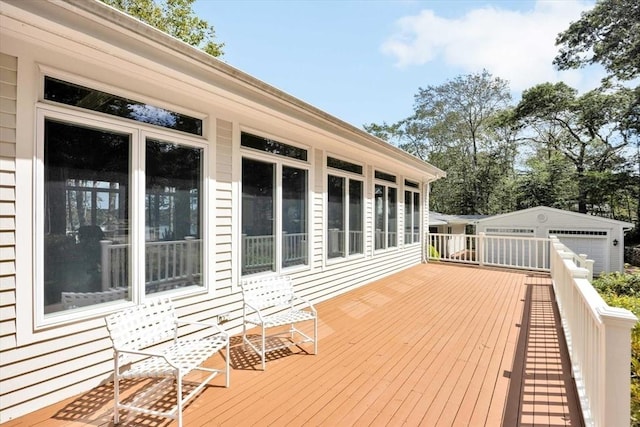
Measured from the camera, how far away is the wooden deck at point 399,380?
8.01ft

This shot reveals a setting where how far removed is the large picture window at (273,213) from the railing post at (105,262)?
152cm

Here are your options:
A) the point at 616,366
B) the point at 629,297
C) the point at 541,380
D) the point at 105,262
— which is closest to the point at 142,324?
the point at 105,262

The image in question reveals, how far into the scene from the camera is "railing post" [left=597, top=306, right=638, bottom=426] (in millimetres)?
1571

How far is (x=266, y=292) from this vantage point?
12.7 ft

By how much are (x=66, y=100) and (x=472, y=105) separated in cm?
2581

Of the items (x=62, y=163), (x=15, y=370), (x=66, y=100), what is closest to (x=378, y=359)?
(x=15, y=370)

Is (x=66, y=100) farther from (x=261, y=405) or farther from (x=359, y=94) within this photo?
(x=359, y=94)

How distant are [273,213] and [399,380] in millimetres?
2632

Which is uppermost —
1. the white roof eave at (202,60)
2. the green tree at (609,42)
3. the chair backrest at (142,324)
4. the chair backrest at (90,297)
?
the green tree at (609,42)

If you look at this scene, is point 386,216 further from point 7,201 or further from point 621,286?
point 7,201

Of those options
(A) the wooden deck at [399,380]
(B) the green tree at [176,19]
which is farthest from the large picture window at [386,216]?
(B) the green tree at [176,19]

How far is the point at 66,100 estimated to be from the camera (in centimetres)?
264

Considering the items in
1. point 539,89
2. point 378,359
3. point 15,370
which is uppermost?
point 539,89

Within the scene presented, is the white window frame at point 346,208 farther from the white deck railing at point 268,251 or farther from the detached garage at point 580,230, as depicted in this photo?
the detached garage at point 580,230
